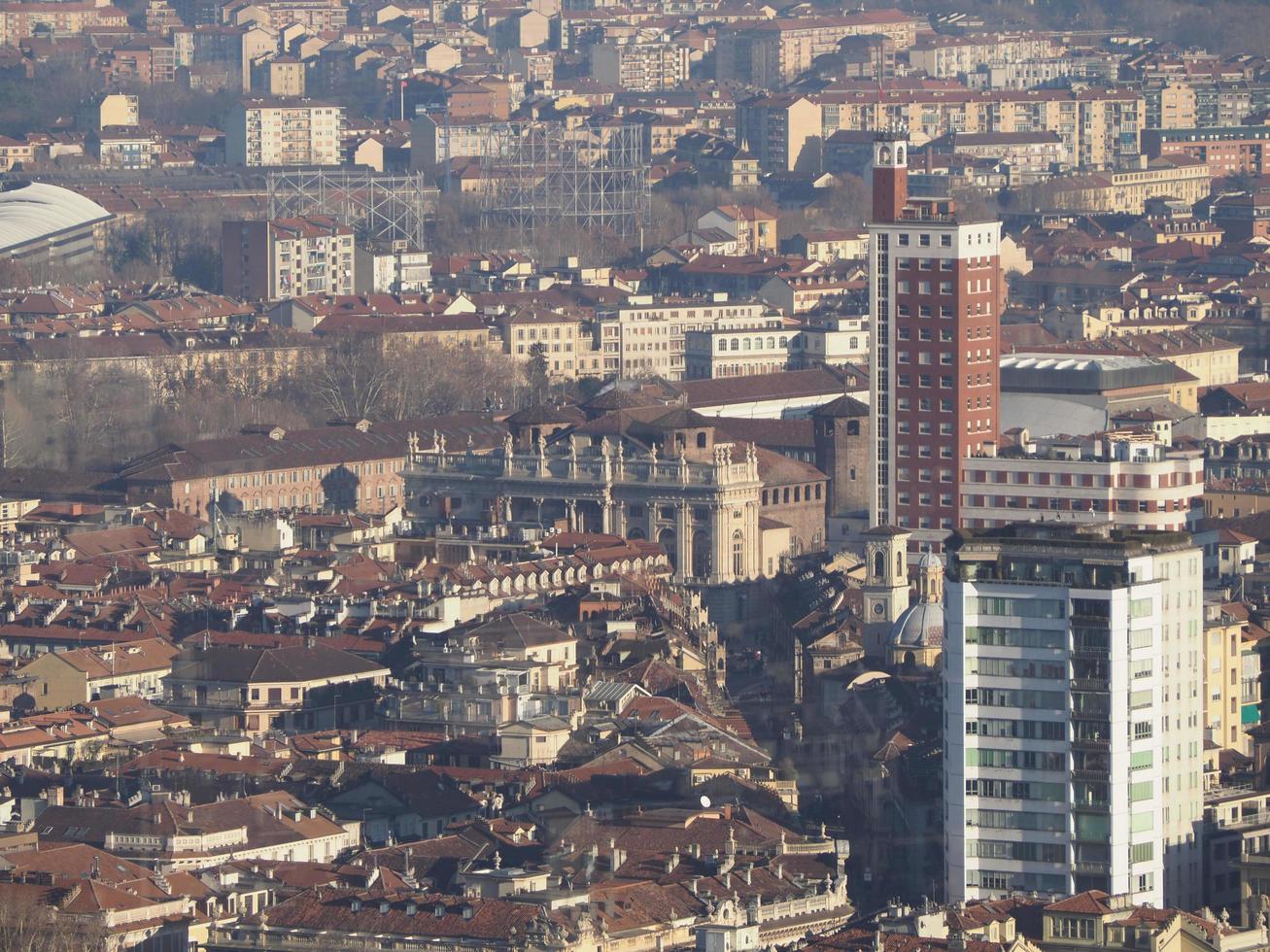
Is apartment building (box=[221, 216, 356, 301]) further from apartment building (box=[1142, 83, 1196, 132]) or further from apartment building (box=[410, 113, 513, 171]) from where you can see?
apartment building (box=[1142, 83, 1196, 132])

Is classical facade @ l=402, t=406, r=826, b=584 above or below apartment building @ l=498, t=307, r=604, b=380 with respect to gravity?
above

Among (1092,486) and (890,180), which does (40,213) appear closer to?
(890,180)

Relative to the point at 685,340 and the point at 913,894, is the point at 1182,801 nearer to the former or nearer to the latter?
the point at 913,894

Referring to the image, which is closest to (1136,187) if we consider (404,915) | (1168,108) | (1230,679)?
(1168,108)

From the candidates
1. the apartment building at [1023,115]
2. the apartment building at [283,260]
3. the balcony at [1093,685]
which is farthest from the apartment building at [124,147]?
the balcony at [1093,685]

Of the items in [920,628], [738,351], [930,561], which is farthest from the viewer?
[738,351]

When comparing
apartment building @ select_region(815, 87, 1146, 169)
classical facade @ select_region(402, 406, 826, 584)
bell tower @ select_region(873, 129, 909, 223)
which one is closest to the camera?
bell tower @ select_region(873, 129, 909, 223)

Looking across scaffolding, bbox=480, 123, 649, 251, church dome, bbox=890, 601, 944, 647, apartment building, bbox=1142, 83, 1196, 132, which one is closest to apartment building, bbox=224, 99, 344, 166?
scaffolding, bbox=480, 123, 649, 251
